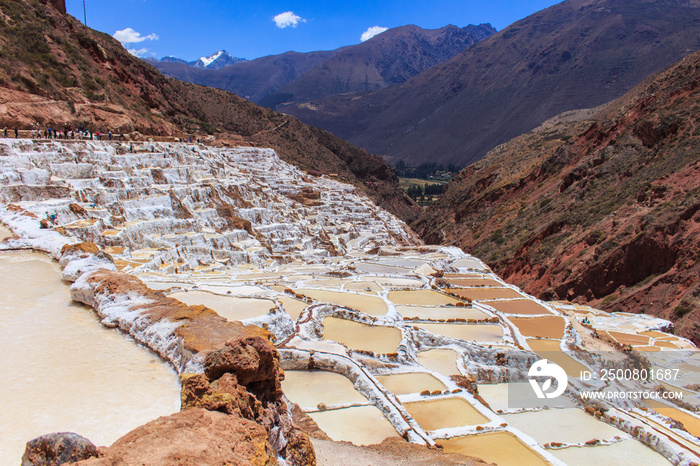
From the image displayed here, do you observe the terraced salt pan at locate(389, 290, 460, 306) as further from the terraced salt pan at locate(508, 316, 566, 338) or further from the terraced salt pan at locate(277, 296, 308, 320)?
the terraced salt pan at locate(277, 296, 308, 320)

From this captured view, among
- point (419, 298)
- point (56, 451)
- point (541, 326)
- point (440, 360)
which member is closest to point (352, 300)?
point (419, 298)

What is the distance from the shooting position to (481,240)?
1795 inches

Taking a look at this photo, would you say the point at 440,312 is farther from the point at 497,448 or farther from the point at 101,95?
the point at 101,95

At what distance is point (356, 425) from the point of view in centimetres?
900

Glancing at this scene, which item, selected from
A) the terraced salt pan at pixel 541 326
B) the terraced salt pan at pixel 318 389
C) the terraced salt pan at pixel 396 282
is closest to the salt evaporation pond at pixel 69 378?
the terraced salt pan at pixel 318 389

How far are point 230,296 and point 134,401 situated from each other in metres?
7.98

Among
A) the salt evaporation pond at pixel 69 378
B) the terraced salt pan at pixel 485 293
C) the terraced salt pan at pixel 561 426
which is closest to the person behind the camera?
the salt evaporation pond at pixel 69 378

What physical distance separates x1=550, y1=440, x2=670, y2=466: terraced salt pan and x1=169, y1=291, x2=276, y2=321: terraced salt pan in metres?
7.86

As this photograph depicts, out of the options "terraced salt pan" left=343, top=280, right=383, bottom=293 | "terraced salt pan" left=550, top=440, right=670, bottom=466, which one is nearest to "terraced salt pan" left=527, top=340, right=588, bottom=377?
"terraced salt pan" left=550, top=440, right=670, bottom=466

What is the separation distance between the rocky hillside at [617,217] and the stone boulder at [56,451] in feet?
76.0

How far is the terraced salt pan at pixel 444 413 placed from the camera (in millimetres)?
9906

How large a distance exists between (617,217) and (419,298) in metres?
18.0

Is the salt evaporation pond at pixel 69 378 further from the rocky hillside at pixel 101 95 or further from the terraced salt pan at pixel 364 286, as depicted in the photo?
the rocky hillside at pixel 101 95

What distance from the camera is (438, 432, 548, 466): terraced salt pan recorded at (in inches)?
346
